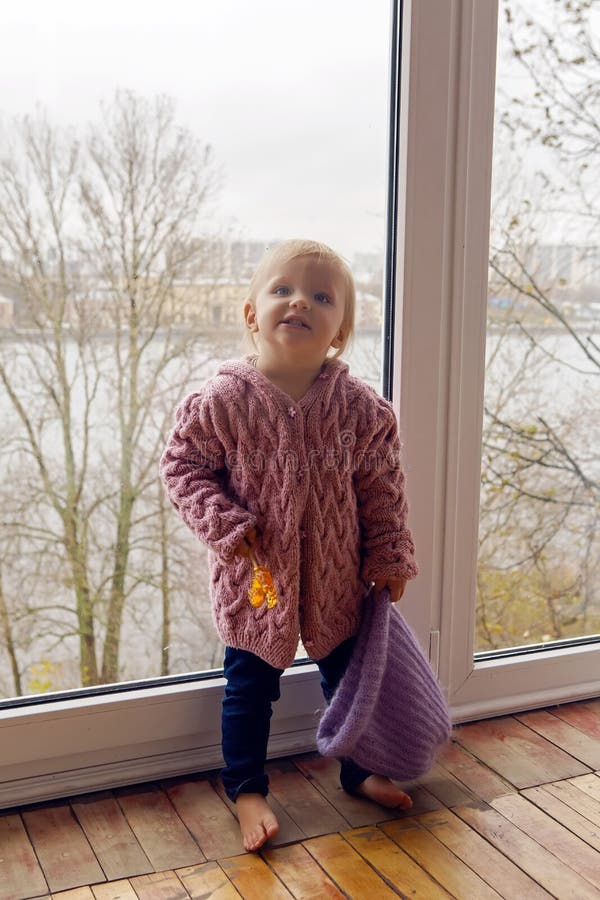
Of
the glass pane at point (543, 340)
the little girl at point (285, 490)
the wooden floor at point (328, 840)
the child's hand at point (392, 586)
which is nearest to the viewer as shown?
the wooden floor at point (328, 840)

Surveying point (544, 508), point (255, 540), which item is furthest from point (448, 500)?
point (255, 540)

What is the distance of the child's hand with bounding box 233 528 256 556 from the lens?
1411 mm

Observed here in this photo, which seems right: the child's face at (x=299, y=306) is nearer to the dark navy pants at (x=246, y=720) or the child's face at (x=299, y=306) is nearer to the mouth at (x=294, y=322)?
the mouth at (x=294, y=322)

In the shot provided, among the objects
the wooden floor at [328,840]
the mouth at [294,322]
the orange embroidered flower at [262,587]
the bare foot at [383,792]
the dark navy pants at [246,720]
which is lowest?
the wooden floor at [328,840]

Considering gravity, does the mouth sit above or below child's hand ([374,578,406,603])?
above

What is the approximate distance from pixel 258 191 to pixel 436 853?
1.10 m

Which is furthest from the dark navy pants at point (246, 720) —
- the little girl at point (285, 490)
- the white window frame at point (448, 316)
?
the white window frame at point (448, 316)

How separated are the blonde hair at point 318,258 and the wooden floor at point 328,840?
0.76 meters

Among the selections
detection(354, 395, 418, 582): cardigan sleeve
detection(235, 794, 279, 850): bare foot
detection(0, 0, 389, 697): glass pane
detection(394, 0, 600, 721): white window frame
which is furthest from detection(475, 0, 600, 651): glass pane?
detection(235, 794, 279, 850): bare foot

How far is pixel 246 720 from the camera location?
154 centimetres

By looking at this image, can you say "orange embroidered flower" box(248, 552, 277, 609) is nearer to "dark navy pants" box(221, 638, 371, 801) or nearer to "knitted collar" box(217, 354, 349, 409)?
"dark navy pants" box(221, 638, 371, 801)

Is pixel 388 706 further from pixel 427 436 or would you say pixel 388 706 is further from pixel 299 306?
pixel 299 306

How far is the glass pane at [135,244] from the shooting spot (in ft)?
4.82

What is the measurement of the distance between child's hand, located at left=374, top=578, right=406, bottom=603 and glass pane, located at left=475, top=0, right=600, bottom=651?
38 cm
